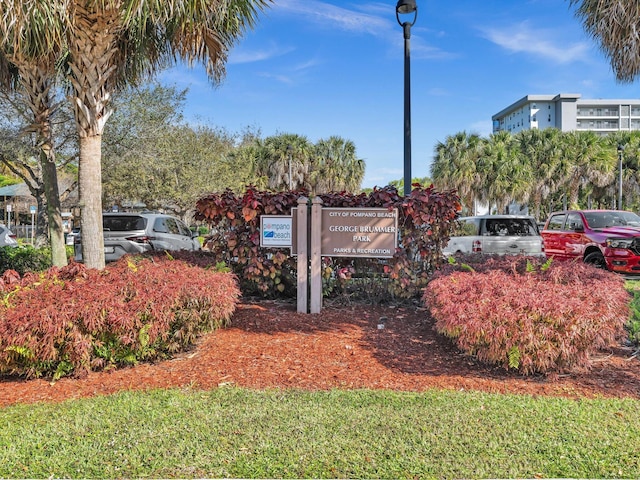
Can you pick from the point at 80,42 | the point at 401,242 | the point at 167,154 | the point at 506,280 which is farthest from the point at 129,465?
the point at 167,154

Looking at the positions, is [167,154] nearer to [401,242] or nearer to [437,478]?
[401,242]

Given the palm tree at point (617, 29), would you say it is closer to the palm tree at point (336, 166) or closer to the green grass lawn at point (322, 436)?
the green grass lawn at point (322, 436)

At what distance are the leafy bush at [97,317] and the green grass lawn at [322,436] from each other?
1.92 ft

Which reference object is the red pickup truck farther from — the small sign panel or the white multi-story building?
the white multi-story building

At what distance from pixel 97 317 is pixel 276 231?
9.43 ft

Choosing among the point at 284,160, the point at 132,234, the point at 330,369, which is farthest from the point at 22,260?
the point at 284,160

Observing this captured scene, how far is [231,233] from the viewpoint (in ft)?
22.4

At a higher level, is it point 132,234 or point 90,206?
point 90,206

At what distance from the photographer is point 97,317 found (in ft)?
13.5

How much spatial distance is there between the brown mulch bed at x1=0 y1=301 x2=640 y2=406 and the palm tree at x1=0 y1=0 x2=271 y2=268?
2501 millimetres

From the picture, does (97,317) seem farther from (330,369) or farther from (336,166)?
(336,166)

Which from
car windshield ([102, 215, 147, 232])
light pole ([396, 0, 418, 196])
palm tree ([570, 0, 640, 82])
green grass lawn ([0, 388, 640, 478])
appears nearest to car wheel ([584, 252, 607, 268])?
palm tree ([570, 0, 640, 82])

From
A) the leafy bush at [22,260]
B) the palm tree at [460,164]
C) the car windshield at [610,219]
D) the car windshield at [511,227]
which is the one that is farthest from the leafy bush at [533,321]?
the palm tree at [460,164]

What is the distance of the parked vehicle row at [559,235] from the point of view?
10773 mm
